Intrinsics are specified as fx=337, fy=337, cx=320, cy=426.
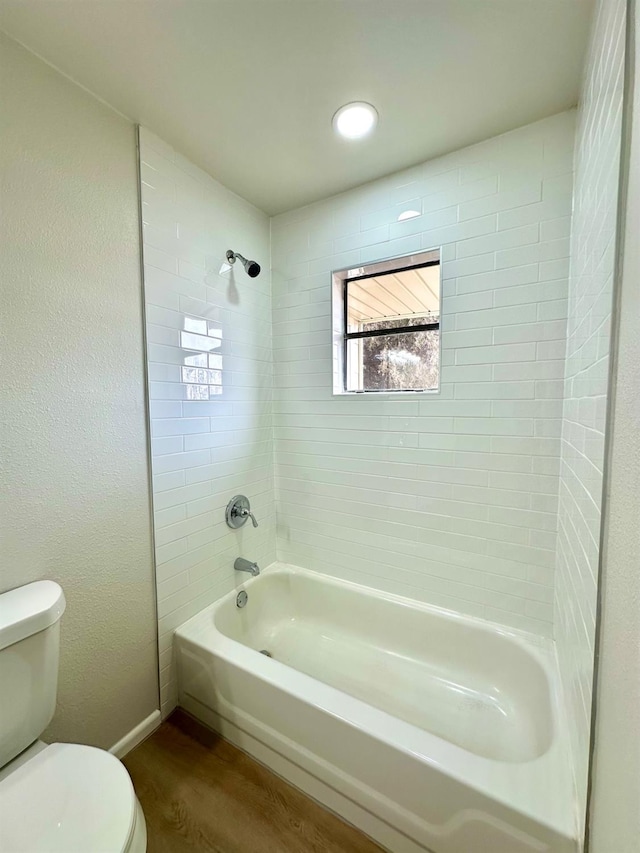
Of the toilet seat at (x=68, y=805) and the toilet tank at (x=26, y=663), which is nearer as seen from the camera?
the toilet seat at (x=68, y=805)

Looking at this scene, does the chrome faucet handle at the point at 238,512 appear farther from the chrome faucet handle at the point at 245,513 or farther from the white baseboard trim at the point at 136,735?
the white baseboard trim at the point at 136,735

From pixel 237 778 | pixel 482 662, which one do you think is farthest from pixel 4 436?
pixel 482 662

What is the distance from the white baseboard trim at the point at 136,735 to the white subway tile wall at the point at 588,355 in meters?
1.54

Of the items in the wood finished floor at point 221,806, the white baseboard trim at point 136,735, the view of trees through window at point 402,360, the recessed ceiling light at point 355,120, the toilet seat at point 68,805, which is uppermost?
the recessed ceiling light at point 355,120

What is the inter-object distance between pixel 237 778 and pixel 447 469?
1502 millimetres

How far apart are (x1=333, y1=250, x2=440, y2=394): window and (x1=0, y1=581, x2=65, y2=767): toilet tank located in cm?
151

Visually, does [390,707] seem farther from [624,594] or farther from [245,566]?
[624,594]

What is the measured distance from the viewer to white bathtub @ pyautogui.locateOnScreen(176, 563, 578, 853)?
94 cm

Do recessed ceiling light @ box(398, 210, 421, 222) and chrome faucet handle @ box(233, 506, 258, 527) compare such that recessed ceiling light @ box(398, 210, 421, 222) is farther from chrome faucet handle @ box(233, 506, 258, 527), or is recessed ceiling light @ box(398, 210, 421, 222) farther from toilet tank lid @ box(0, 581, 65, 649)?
toilet tank lid @ box(0, 581, 65, 649)

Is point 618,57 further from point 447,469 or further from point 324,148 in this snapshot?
point 447,469

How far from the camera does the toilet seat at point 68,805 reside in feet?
2.42

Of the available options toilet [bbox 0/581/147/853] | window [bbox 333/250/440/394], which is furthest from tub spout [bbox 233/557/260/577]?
window [bbox 333/250/440/394]

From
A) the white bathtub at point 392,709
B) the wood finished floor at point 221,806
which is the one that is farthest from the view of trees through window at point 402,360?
the wood finished floor at point 221,806

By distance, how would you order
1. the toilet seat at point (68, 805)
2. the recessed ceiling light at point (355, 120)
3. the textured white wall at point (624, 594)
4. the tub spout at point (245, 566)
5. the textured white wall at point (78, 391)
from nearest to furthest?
the textured white wall at point (624, 594), the toilet seat at point (68, 805), the textured white wall at point (78, 391), the recessed ceiling light at point (355, 120), the tub spout at point (245, 566)
